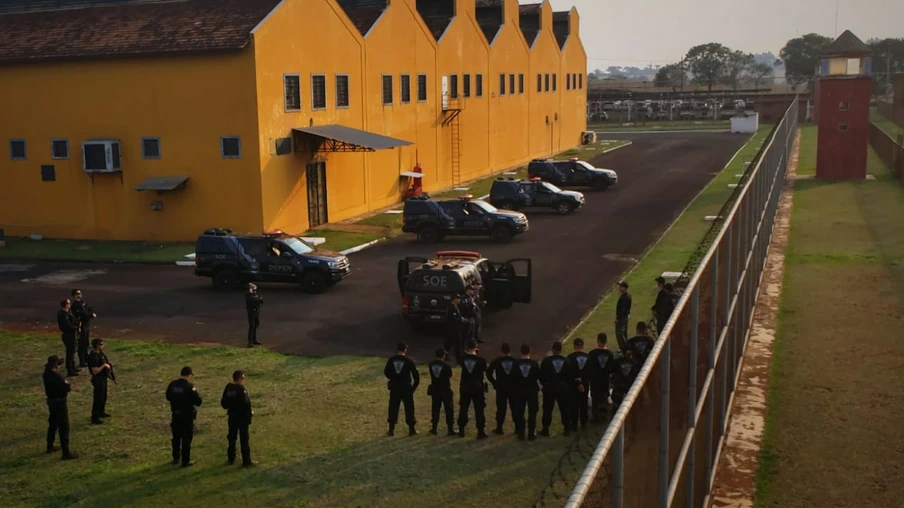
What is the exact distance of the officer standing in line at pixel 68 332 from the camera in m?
18.2

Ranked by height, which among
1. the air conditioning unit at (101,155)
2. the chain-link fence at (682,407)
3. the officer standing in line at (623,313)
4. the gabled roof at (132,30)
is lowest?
the officer standing in line at (623,313)

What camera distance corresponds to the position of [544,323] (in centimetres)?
2166

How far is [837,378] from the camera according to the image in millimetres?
16156

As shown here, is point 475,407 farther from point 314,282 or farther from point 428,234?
point 428,234

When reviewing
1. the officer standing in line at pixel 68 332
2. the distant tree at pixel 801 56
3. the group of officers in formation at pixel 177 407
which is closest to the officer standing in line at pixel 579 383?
the group of officers in formation at pixel 177 407

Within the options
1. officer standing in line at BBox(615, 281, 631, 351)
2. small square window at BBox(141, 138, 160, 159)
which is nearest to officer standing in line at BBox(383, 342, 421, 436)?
officer standing in line at BBox(615, 281, 631, 351)

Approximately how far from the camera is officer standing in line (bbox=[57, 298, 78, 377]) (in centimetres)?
1817

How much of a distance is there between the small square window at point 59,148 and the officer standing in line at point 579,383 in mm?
28831

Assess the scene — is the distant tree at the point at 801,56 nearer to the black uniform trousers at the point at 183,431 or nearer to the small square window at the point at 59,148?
the small square window at the point at 59,148

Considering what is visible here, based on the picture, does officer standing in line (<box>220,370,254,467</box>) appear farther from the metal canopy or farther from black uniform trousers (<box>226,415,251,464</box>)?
the metal canopy

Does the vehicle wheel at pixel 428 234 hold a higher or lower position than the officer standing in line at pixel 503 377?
lower

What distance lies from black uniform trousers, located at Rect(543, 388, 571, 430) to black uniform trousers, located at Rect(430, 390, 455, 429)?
56.7 inches

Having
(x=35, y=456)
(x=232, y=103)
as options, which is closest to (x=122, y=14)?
(x=232, y=103)

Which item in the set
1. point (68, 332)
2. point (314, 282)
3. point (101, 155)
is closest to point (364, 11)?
point (101, 155)
